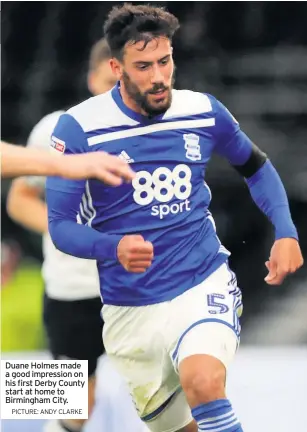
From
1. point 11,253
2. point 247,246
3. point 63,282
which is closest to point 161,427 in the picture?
point 63,282

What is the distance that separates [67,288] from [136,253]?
0.78 m

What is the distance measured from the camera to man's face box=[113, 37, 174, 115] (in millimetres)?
2166

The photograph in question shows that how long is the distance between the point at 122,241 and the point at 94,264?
0.65 meters

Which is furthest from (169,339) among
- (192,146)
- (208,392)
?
(192,146)

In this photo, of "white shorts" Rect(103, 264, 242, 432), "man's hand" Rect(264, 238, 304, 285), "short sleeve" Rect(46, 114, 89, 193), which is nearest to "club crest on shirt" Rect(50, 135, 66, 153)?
"short sleeve" Rect(46, 114, 89, 193)

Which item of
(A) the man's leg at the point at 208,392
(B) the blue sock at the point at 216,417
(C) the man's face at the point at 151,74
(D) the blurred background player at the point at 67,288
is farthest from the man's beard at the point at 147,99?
(B) the blue sock at the point at 216,417

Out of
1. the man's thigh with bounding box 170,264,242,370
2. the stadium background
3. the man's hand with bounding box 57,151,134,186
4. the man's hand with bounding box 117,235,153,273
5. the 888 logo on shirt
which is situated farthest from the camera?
the stadium background

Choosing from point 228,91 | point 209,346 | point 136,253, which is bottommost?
point 209,346

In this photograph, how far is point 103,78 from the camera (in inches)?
104

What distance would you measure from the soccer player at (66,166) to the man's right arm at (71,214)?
489 millimetres

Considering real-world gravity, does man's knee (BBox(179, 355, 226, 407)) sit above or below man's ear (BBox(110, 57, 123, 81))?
below

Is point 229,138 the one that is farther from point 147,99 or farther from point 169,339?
point 169,339

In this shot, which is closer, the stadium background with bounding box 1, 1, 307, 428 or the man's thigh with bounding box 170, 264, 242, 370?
the man's thigh with bounding box 170, 264, 242, 370

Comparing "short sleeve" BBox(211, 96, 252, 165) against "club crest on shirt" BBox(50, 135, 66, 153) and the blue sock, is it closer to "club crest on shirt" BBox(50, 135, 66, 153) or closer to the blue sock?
"club crest on shirt" BBox(50, 135, 66, 153)
